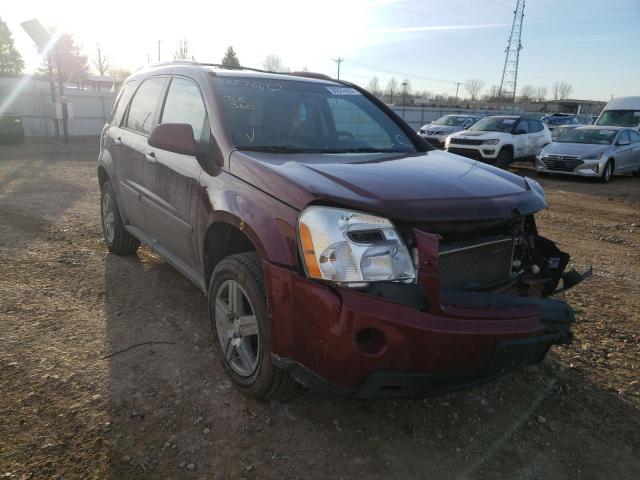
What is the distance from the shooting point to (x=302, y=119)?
352 centimetres

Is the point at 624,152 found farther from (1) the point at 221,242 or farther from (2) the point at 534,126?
(1) the point at 221,242

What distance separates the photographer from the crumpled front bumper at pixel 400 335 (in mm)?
2100

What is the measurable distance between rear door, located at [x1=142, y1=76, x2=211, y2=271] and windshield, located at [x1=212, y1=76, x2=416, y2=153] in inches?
9.7

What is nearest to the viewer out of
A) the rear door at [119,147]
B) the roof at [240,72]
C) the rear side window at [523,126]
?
the roof at [240,72]

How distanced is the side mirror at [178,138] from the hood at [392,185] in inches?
12.8

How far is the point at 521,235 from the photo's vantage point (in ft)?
9.20

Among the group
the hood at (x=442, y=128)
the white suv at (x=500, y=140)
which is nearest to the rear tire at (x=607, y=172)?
the white suv at (x=500, y=140)

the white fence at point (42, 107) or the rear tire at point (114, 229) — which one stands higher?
the white fence at point (42, 107)

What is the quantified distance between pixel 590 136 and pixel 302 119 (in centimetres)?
1357

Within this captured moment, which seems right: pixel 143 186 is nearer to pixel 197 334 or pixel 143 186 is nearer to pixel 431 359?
pixel 197 334

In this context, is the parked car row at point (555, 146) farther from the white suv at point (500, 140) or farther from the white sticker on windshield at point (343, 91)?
the white sticker on windshield at point (343, 91)

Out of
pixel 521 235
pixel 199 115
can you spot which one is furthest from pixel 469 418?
pixel 199 115

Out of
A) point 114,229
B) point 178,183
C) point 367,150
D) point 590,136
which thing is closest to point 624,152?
point 590,136

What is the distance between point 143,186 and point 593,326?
376cm
